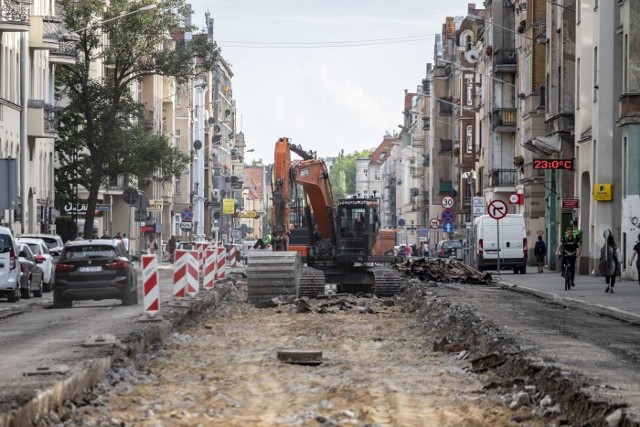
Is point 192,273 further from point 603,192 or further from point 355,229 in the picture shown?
point 603,192

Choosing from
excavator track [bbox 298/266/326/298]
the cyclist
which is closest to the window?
the cyclist

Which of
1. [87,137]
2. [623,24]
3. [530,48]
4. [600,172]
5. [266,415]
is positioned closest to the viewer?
[266,415]

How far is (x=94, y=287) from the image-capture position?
3488 cm

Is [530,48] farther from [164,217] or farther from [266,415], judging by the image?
[266,415]

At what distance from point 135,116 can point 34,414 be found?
6102cm

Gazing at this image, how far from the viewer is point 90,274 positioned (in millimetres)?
34906

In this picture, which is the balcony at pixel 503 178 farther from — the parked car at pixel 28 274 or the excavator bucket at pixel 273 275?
the excavator bucket at pixel 273 275

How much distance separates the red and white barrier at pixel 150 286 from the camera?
1057 inches

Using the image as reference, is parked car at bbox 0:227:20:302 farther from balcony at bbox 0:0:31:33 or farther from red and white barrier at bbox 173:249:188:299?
balcony at bbox 0:0:31:33

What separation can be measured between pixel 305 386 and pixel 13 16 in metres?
44.6

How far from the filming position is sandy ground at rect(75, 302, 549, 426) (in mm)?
13266

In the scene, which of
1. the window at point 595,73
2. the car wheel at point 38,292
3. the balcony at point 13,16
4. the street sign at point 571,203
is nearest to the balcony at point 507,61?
the street sign at point 571,203

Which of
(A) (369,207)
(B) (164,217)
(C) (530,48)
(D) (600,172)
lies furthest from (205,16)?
(A) (369,207)

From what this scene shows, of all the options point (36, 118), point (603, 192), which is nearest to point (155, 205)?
point (36, 118)
